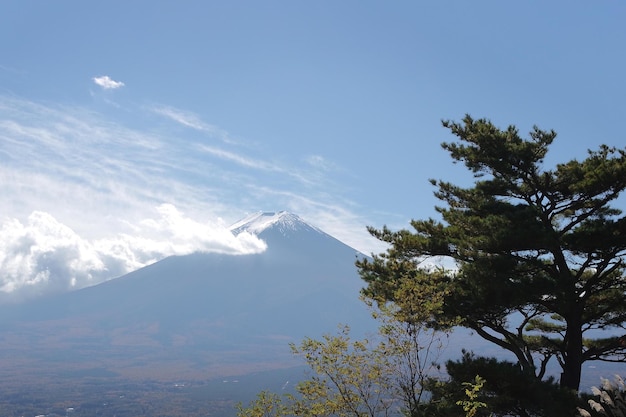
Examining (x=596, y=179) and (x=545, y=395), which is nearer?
(x=545, y=395)

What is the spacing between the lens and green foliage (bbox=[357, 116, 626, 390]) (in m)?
12.5

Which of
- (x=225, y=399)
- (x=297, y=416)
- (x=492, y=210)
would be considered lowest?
(x=225, y=399)

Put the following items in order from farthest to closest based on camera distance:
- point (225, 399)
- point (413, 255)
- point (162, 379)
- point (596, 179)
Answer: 1. point (162, 379)
2. point (225, 399)
3. point (413, 255)
4. point (596, 179)

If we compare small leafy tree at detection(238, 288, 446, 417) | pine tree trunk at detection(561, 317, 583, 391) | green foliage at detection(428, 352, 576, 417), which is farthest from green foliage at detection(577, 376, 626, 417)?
small leafy tree at detection(238, 288, 446, 417)

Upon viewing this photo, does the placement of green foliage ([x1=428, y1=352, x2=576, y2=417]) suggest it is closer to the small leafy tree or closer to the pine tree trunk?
the small leafy tree

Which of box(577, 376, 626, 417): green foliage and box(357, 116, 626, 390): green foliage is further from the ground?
box(357, 116, 626, 390): green foliage

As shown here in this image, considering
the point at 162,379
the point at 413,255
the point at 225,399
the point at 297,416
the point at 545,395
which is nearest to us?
the point at 297,416

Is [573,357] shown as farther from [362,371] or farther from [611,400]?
[362,371]

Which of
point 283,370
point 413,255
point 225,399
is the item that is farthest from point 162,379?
point 413,255

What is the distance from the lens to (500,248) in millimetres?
12664

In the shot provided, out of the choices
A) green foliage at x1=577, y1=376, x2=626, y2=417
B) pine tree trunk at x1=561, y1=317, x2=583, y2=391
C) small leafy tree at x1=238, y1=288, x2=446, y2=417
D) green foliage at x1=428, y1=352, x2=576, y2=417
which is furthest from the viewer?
pine tree trunk at x1=561, y1=317, x2=583, y2=391

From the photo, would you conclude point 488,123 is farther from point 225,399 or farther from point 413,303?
point 225,399

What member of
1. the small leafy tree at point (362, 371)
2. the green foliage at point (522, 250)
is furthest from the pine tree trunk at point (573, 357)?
the small leafy tree at point (362, 371)

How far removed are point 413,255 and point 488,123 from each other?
431 centimetres
